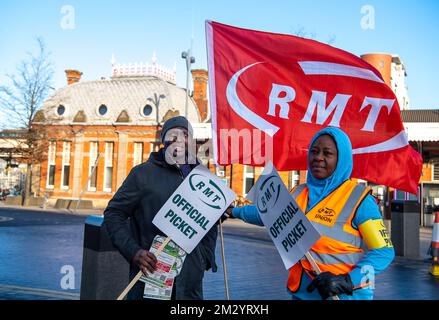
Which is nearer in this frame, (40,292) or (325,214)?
(325,214)

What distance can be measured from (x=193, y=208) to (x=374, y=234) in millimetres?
1229

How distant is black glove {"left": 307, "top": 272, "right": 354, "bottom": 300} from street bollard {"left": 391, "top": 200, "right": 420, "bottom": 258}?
37.5 ft

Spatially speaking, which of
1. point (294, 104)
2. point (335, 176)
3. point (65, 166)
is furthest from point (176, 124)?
point (65, 166)

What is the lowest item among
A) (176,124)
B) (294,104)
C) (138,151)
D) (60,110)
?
(176,124)

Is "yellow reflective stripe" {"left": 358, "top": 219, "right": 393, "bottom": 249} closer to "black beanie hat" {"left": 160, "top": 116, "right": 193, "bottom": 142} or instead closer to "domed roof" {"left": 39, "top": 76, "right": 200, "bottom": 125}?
"black beanie hat" {"left": 160, "top": 116, "right": 193, "bottom": 142}

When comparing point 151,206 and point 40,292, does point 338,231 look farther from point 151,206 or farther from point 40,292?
point 40,292

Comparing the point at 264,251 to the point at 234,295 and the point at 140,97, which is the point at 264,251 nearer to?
the point at 234,295

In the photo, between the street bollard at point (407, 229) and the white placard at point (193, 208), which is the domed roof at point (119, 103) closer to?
the street bollard at point (407, 229)

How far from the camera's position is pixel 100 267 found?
5.21 metres

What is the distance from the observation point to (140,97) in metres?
44.7

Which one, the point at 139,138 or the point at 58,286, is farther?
the point at 139,138

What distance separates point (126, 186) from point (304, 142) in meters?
2.54

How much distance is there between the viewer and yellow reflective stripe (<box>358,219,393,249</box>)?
2996 mm
